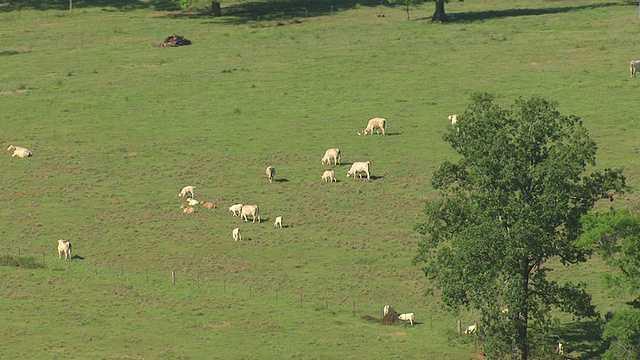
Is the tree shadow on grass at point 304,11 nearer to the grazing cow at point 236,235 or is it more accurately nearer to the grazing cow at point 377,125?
the grazing cow at point 377,125

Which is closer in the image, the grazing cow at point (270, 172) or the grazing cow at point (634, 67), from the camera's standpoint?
the grazing cow at point (270, 172)

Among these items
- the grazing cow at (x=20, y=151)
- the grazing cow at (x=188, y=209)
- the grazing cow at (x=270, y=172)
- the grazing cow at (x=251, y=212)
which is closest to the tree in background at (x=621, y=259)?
the grazing cow at (x=251, y=212)

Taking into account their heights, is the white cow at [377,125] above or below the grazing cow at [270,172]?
above

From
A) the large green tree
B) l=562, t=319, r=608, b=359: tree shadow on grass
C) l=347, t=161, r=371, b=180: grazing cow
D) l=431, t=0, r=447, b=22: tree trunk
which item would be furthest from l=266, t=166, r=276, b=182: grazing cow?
l=431, t=0, r=447, b=22: tree trunk

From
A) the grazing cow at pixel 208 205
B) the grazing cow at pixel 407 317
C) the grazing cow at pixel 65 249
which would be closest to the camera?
the grazing cow at pixel 407 317

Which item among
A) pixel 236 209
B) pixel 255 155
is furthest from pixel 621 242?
pixel 255 155

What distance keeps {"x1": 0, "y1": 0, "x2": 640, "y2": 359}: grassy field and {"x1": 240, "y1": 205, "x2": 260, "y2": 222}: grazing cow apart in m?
0.51

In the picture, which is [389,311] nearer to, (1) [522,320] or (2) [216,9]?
(1) [522,320]

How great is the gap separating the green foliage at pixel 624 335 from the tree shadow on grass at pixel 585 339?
4.47 metres

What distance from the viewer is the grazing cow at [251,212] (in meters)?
67.1

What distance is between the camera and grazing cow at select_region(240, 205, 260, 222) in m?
67.1

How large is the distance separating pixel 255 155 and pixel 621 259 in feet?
132

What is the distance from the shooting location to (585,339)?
5172 centimetres

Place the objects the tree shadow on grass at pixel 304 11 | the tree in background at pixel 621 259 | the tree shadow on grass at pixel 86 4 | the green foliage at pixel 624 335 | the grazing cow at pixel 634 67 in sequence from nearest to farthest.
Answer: the tree in background at pixel 621 259
the green foliage at pixel 624 335
the grazing cow at pixel 634 67
the tree shadow on grass at pixel 304 11
the tree shadow on grass at pixel 86 4
